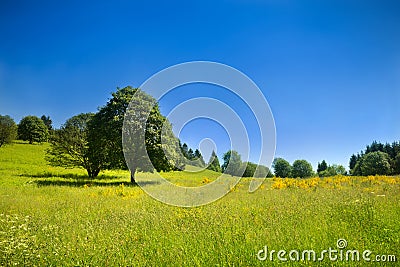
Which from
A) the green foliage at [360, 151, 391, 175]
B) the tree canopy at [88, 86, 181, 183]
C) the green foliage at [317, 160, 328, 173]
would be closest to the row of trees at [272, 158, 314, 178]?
the green foliage at [360, 151, 391, 175]

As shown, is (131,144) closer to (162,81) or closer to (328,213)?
(162,81)

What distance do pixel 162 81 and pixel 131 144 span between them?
1136 cm

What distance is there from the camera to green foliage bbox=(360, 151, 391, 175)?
56.3 meters

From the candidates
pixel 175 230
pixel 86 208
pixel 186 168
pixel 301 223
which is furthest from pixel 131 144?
pixel 301 223

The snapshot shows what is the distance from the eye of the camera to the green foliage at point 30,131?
69562mm

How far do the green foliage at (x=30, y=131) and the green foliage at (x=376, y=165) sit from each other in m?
81.1

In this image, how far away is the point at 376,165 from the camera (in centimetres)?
5753

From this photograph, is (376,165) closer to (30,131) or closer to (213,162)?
(213,162)

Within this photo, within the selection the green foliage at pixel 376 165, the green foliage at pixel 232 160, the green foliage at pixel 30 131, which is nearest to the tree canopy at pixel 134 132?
the green foliage at pixel 232 160

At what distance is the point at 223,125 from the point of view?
10422 mm

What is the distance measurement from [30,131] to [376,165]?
8512cm

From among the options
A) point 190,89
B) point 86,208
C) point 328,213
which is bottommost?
point 86,208

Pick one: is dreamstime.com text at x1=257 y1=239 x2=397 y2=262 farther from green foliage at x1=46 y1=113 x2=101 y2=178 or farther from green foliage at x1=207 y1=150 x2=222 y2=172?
green foliage at x1=46 y1=113 x2=101 y2=178

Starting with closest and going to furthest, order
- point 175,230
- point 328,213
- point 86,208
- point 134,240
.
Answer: point 134,240, point 175,230, point 328,213, point 86,208
